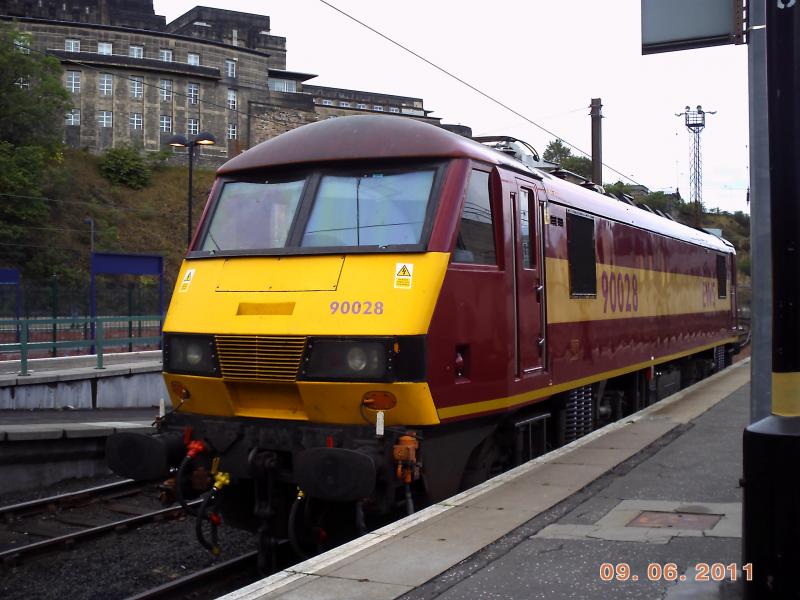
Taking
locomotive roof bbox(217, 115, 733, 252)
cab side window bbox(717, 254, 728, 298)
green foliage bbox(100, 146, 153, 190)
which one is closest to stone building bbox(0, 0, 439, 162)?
green foliage bbox(100, 146, 153, 190)

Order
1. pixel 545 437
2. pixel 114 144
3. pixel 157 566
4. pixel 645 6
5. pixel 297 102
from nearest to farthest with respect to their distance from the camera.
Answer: pixel 645 6 → pixel 157 566 → pixel 545 437 → pixel 114 144 → pixel 297 102

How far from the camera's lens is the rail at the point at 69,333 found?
60.9 feet

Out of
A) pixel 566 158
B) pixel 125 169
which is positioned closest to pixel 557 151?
pixel 566 158

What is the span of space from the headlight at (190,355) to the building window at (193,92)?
64890 mm

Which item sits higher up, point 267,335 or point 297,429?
point 267,335

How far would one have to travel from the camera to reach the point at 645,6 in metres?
5.95

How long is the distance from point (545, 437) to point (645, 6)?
4.87 meters

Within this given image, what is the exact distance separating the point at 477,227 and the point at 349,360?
5.60ft

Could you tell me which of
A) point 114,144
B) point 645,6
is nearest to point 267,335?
point 645,6

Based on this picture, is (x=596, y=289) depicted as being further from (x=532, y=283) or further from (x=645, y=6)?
(x=645, y=6)

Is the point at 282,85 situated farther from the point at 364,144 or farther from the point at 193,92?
the point at 364,144

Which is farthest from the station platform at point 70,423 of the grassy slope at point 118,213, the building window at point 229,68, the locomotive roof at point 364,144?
the building window at point 229,68

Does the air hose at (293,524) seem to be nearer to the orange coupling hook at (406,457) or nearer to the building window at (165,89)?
the orange coupling hook at (406,457)

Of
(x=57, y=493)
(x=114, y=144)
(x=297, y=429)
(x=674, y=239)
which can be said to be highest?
(x=114, y=144)
